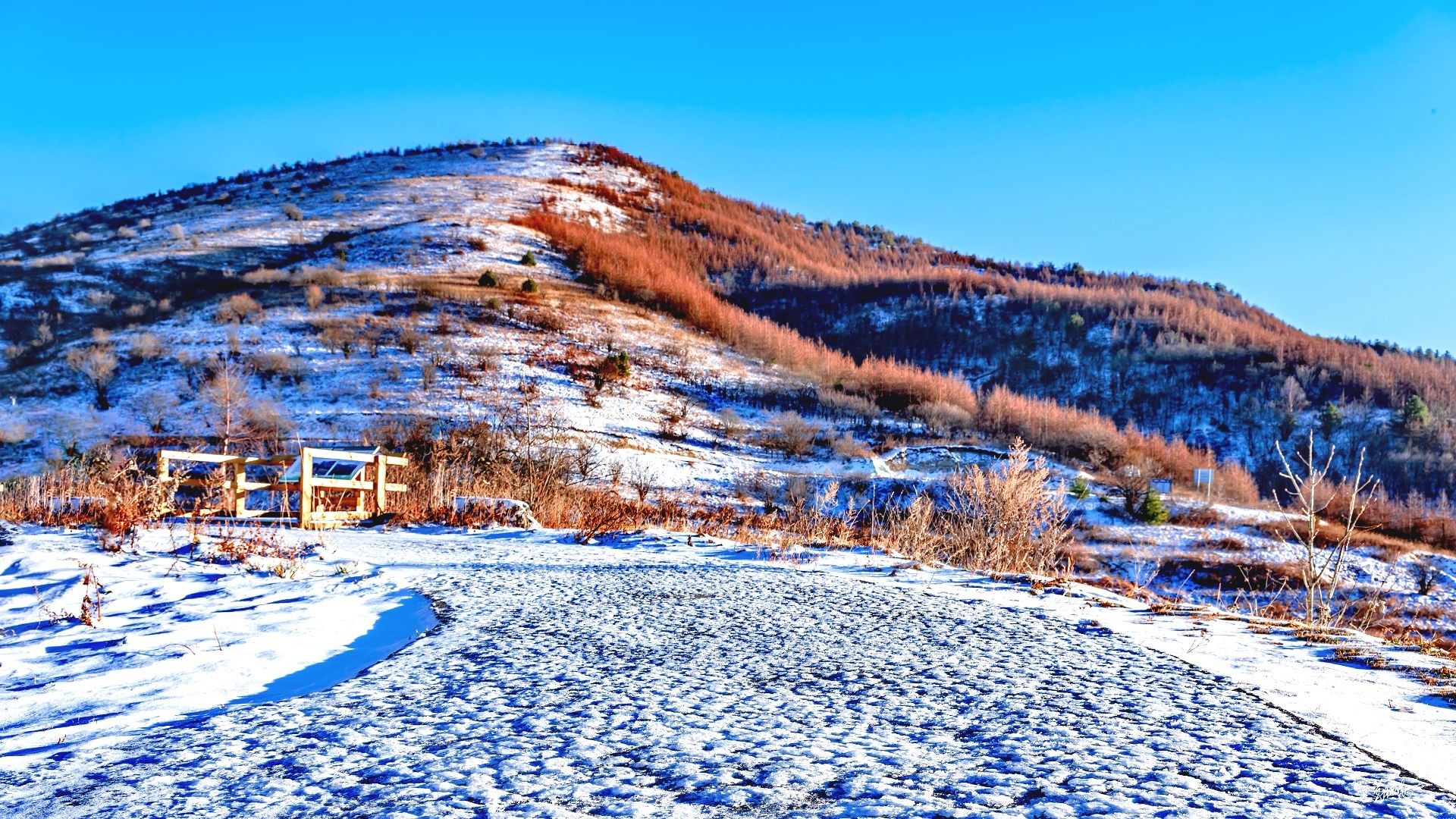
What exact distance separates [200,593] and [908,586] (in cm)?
493

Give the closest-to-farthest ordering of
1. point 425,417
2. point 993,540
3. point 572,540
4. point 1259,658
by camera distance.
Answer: point 1259,658
point 993,540
point 572,540
point 425,417

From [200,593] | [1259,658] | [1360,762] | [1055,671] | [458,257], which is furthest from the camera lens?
[458,257]

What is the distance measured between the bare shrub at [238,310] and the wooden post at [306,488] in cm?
1950

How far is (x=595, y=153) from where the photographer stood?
6638 cm

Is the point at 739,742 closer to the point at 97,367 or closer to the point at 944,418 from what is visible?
the point at 97,367

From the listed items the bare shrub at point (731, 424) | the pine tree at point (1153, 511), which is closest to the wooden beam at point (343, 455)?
the bare shrub at point (731, 424)

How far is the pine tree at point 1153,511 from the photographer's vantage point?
19.5 metres

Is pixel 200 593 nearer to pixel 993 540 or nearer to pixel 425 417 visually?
pixel 993 540

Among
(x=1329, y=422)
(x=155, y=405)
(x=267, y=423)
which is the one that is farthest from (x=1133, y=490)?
(x=155, y=405)

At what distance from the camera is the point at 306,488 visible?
1067cm

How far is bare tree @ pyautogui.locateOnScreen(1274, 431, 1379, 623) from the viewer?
578 centimetres

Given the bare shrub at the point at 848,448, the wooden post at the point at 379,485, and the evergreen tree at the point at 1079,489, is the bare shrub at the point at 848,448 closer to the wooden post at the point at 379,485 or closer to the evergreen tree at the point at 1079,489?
the evergreen tree at the point at 1079,489

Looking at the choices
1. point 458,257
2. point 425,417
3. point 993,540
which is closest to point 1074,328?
point 458,257

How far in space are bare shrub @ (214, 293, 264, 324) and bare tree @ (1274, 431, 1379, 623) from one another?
Answer: 2948 cm
